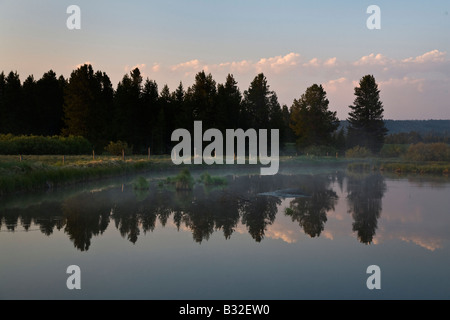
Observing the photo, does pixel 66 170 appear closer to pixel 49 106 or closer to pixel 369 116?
pixel 49 106

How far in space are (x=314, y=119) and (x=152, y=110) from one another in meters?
32.0

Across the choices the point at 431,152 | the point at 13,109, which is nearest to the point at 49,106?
the point at 13,109

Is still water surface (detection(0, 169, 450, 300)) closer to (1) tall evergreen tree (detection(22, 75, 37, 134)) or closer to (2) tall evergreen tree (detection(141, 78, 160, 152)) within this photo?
(2) tall evergreen tree (detection(141, 78, 160, 152))

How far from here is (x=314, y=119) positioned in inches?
3457

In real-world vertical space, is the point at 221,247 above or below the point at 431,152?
below

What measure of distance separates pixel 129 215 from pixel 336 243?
869cm

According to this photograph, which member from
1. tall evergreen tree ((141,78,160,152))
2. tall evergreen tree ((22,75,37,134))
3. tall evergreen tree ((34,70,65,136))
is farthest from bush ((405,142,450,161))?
tall evergreen tree ((22,75,37,134))

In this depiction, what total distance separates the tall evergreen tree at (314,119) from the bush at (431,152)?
74.7ft

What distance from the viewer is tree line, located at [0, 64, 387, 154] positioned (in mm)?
75125

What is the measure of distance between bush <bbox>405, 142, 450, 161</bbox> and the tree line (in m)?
20.4
